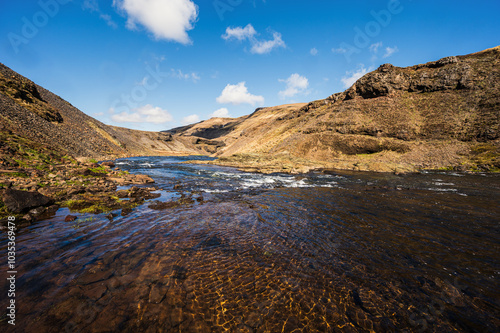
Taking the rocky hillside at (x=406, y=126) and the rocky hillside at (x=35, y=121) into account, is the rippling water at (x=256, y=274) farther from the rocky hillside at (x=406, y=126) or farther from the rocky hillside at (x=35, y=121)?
the rocky hillside at (x=406, y=126)

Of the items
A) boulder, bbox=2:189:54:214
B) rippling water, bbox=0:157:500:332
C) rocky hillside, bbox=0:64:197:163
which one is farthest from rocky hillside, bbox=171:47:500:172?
rocky hillside, bbox=0:64:197:163

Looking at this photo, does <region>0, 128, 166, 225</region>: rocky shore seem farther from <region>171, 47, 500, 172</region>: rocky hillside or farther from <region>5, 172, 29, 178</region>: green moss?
<region>171, 47, 500, 172</region>: rocky hillside

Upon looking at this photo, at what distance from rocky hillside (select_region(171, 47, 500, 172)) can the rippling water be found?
26.4 meters

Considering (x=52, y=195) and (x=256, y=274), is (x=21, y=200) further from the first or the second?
(x=256, y=274)

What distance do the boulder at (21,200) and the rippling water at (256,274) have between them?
1260 millimetres

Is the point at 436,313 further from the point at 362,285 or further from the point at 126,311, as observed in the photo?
the point at 126,311

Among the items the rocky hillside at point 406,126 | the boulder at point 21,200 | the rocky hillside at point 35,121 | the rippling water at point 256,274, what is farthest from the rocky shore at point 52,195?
the rocky hillside at point 406,126

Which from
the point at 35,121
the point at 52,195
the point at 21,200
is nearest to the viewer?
the point at 21,200

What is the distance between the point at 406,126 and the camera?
45.1m

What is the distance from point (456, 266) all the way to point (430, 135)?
167ft

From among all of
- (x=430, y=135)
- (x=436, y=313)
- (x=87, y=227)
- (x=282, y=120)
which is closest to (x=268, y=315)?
(x=436, y=313)

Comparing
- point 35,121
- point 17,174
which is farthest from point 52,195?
point 35,121

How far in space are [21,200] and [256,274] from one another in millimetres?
11998

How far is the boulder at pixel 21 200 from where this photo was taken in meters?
8.55
